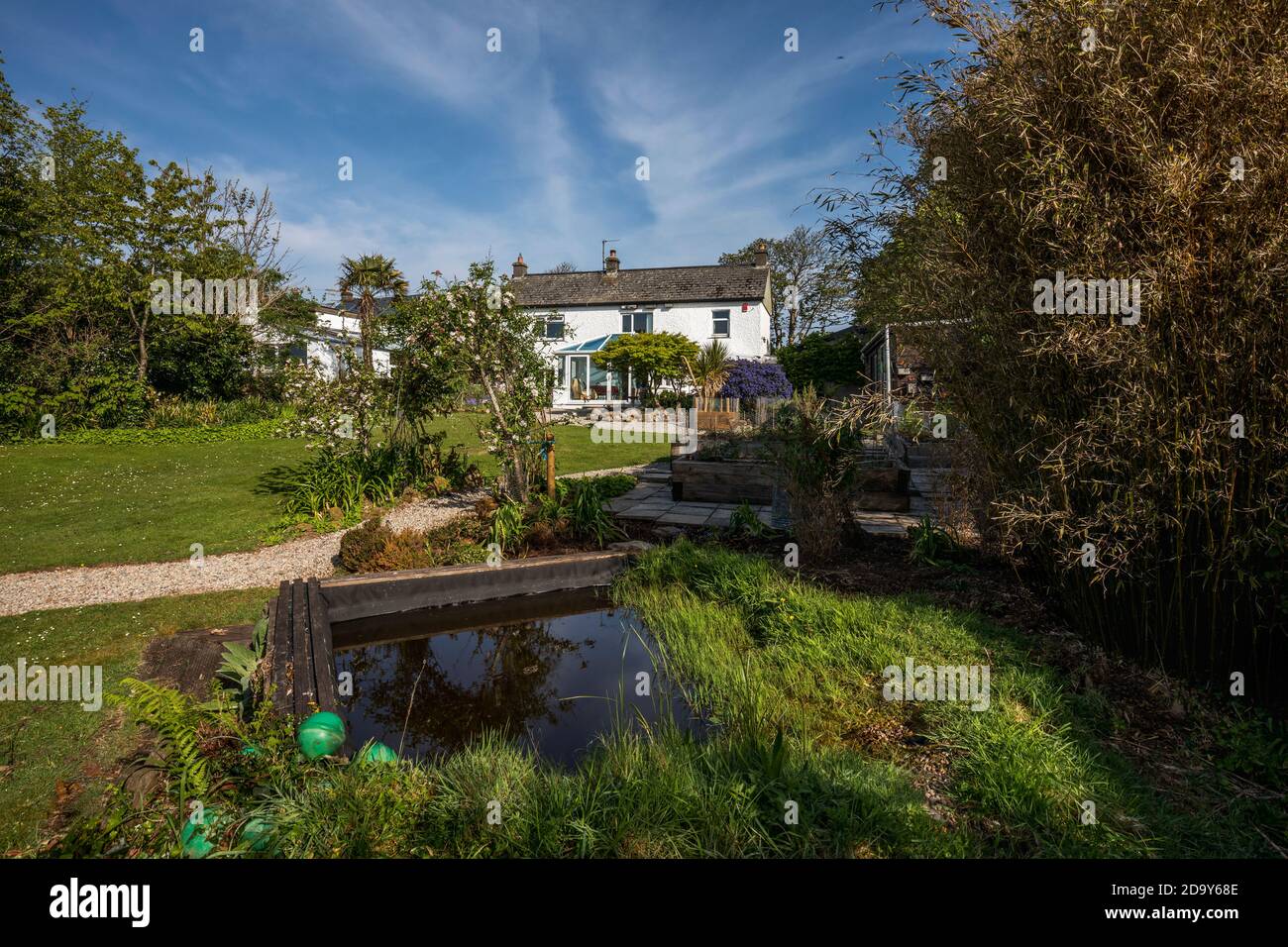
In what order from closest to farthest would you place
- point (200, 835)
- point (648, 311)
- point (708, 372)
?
point (200, 835)
point (708, 372)
point (648, 311)

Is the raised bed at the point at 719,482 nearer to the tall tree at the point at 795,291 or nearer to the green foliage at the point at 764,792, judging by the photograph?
the green foliage at the point at 764,792

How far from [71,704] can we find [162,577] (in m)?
2.77

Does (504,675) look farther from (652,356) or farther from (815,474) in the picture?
(652,356)

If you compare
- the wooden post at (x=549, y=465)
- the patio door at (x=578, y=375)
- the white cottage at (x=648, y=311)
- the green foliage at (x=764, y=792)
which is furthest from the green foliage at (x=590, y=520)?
the patio door at (x=578, y=375)

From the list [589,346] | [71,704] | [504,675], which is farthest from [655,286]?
[71,704]

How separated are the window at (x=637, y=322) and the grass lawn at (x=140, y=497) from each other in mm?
16803

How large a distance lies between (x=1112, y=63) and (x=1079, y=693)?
320 centimetres

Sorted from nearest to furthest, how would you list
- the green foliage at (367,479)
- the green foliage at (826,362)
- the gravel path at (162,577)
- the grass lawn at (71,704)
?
the grass lawn at (71,704), the gravel path at (162,577), the green foliage at (367,479), the green foliage at (826,362)

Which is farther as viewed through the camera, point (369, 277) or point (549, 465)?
point (369, 277)

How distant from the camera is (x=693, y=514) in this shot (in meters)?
8.34

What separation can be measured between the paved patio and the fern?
5460mm

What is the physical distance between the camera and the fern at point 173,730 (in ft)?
8.53
